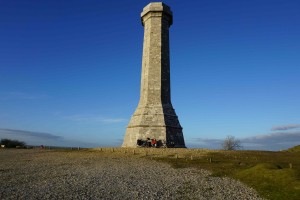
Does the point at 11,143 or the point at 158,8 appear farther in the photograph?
the point at 11,143

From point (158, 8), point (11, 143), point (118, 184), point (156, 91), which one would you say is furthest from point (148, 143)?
point (11, 143)

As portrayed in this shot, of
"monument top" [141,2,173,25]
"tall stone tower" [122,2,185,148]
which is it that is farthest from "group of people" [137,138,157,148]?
"monument top" [141,2,173,25]

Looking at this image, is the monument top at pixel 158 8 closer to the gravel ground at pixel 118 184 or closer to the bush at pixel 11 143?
the gravel ground at pixel 118 184

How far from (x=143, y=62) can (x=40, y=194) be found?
93.6ft

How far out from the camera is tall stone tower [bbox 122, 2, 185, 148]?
1361 inches

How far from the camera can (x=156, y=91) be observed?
119ft

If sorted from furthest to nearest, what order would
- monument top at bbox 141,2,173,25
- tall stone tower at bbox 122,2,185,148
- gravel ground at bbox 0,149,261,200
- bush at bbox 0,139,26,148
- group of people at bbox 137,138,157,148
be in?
bush at bbox 0,139,26,148 → monument top at bbox 141,2,173,25 → tall stone tower at bbox 122,2,185,148 → group of people at bbox 137,138,157,148 → gravel ground at bbox 0,149,261,200

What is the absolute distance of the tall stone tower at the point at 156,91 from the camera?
113 feet

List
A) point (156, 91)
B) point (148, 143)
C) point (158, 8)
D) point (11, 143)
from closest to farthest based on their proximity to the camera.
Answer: point (148, 143)
point (156, 91)
point (158, 8)
point (11, 143)

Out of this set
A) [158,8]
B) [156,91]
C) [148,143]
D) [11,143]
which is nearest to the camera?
[148,143]

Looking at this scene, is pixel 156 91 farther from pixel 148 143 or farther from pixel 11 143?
pixel 11 143

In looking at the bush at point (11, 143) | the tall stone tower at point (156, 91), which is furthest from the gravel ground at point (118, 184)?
the bush at point (11, 143)

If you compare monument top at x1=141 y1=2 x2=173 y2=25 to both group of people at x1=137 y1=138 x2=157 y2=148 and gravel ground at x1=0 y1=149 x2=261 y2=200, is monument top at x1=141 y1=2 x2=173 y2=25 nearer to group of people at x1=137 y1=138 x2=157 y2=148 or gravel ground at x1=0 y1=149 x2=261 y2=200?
group of people at x1=137 y1=138 x2=157 y2=148

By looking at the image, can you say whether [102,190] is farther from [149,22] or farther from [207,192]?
[149,22]
